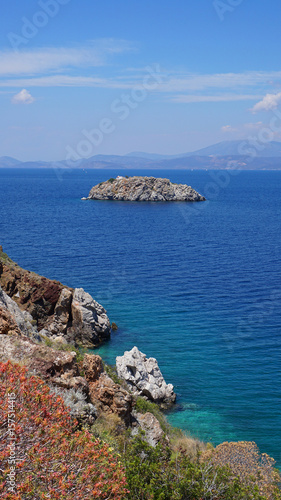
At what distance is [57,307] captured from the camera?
43.0 metres

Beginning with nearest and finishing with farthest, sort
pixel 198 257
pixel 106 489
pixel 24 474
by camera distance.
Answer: pixel 24 474 < pixel 106 489 < pixel 198 257

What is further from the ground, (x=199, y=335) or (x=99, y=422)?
(x=99, y=422)

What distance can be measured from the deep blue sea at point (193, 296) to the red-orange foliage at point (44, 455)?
63.7 feet

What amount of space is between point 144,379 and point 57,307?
1334cm

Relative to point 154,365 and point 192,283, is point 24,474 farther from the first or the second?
point 192,283

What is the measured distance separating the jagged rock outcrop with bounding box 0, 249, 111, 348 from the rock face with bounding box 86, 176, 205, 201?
141 metres

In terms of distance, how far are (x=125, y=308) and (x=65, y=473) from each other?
4150 centimetres

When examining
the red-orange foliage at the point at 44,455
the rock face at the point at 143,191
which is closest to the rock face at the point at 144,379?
the red-orange foliage at the point at 44,455

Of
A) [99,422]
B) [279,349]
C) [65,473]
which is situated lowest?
[279,349]

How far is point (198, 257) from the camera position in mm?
76875

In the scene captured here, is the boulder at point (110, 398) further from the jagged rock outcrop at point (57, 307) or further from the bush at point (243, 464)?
the jagged rock outcrop at point (57, 307)

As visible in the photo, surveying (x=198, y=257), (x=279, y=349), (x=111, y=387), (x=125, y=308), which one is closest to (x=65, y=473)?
(x=111, y=387)

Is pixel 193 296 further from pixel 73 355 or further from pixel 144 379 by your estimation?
pixel 73 355

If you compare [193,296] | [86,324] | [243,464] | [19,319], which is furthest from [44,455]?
[193,296]
